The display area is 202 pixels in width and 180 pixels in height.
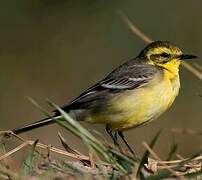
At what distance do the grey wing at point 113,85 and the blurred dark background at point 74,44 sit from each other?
10.3ft

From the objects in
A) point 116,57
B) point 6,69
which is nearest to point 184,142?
point 116,57

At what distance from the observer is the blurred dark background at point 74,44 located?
516 inches

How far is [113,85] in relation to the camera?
8781 millimetres

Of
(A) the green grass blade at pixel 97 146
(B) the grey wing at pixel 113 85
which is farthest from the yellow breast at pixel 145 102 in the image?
(A) the green grass blade at pixel 97 146

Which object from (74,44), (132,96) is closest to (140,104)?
(132,96)

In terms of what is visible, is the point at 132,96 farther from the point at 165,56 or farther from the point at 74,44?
the point at 74,44

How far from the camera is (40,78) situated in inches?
558

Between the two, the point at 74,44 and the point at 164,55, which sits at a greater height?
the point at 164,55

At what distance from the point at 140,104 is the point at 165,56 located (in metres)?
0.87

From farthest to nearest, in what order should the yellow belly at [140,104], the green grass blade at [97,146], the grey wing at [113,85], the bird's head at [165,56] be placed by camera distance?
1. the bird's head at [165,56]
2. the grey wing at [113,85]
3. the yellow belly at [140,104]
4. the green grass blade at [97,146]

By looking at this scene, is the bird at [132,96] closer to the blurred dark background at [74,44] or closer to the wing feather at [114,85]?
the wing feather at [114,85]

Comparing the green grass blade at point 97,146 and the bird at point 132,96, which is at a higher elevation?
the green grass blade at point 97,146

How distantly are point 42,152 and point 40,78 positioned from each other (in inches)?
334

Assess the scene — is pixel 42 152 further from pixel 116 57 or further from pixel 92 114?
pixel 116 57
